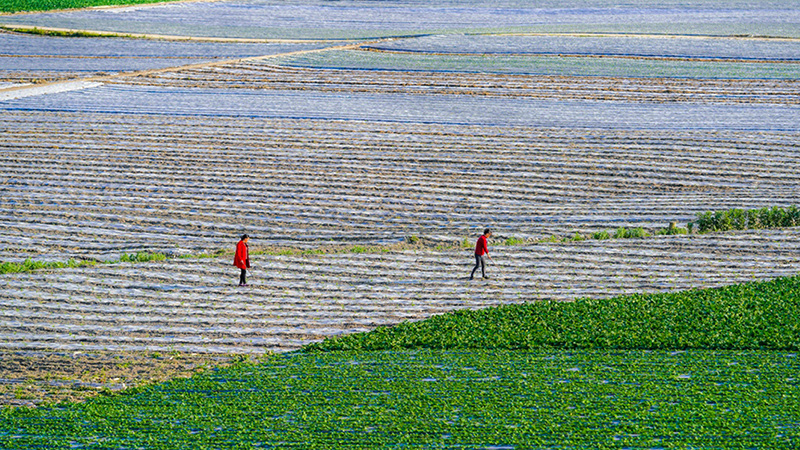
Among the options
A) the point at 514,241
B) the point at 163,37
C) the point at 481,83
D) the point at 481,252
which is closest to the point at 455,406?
the point at 481,252

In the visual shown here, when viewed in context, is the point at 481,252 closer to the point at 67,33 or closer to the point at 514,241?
the point at 514,241

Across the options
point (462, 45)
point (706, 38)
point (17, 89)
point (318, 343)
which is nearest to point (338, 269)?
point (318, 343)

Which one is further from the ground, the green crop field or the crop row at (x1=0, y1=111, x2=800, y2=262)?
the crop row at (x1=0, y1=111, x2=800, y2=262)

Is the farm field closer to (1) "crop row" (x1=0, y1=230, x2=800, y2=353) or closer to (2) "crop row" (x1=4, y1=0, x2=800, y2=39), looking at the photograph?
(1) "crop row" (x1=0, y1=230, x2=800, y2=353)

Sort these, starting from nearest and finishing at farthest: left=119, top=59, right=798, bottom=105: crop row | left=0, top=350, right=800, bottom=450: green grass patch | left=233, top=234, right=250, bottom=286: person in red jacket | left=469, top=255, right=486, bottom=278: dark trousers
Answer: left=0, top=350, right=800, bottom=450: green grass patch
left=233, top=234, right=250, bottom=286: person in red jacket
left=469, top=255, right=486, bottom=278: dark trousers
left=119, top=59, right=798, bottom=105: crop row

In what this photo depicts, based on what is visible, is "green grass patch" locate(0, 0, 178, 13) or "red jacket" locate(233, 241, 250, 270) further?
"green grass patch" locate(0, 0, 178, 13)

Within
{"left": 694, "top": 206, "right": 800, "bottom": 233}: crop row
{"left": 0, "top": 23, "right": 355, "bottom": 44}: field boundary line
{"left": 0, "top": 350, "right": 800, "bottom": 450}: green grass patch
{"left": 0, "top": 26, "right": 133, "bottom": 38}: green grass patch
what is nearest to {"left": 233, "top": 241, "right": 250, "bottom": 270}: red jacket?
{"left": 0, "top": 350, "right": 800, "bottom": 450}: green grass patch

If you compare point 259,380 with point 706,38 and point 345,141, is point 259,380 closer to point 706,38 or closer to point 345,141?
point 345,141
